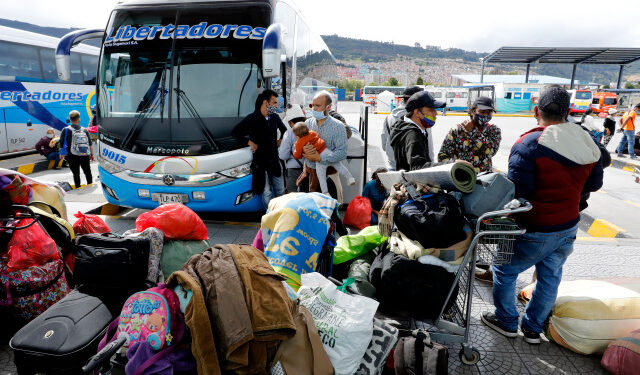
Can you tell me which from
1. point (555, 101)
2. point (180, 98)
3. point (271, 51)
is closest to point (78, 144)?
point (180, 98)

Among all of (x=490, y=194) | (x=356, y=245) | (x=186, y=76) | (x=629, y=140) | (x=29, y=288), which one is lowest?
(x=29, y=288)

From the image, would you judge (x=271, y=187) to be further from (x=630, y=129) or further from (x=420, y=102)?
(x=630, y=129)

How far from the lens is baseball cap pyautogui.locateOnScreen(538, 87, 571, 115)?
2.62 metres

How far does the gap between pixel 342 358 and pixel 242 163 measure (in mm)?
3484

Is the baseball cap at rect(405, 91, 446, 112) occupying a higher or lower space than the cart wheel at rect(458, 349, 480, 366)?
higher

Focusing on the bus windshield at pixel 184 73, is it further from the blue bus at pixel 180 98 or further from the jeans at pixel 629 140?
the jeans at pixel 629 140

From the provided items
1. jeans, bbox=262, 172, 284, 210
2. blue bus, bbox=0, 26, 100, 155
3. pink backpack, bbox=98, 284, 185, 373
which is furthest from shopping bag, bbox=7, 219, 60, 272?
blue bus, bbox=0, 26, 100, 155

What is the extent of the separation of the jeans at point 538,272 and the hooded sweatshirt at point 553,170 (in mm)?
93

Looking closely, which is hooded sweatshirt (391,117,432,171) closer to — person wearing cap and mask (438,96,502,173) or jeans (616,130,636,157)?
person wearing cap and mask (438,96,502,173)

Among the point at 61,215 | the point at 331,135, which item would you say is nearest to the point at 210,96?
the point at 331,135

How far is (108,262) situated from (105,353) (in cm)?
88

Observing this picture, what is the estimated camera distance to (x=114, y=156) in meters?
5.22

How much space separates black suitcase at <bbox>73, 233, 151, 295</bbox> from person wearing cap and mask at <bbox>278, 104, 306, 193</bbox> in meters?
3.05

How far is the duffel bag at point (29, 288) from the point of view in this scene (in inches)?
113
